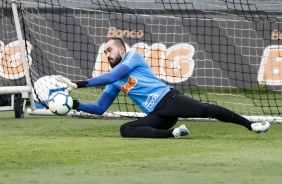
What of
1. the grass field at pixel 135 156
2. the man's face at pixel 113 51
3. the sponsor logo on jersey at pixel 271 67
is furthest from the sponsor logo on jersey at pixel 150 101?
the sponsor logo on jersey at pixel 271 67

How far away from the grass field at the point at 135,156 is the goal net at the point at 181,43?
501 centimetres

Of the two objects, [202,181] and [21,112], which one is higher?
[202,181]

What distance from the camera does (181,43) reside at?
16.9 m

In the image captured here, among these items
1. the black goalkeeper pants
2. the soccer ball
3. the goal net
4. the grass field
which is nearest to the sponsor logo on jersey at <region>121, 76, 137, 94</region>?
the black goalkeeper pants

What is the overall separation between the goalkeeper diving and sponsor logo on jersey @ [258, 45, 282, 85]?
249 inches

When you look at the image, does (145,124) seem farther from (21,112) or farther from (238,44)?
(238,44)

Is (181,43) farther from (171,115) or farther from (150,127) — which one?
(150,127)

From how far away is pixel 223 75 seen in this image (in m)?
16.7

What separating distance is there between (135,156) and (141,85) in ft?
7.73

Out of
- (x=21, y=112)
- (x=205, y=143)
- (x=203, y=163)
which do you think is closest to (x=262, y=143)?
(x=205, y=143)

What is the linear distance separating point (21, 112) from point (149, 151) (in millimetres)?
5230

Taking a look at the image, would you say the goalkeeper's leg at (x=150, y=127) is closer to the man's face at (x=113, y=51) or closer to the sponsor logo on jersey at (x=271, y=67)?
the man's face at (x=113, y=51)

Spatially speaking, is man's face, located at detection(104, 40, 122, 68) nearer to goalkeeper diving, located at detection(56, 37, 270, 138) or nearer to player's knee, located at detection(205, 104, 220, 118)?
goalkeeper diving, located at detection(56, 37, 270, 138)

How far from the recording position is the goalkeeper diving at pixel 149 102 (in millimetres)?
9688
